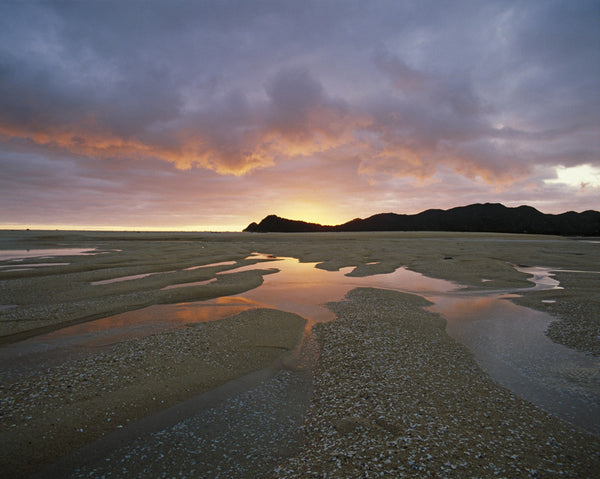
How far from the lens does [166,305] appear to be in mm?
12844

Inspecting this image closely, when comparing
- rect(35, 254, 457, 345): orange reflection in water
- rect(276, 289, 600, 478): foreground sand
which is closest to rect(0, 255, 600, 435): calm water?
rect(35, 254, 457, 345): orange reflection in water

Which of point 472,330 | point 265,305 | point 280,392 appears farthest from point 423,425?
point 265,305

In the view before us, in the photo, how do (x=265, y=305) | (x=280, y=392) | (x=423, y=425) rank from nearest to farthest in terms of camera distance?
(x=423, y=425)
(x=280, y=392)
(x=265, y=305)

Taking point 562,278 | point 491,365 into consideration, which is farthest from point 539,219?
point 491,365

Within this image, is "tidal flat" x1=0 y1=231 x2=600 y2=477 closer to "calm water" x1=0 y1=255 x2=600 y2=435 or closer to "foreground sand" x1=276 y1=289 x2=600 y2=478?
"foreground sand" x1=276 y1=289 x2=600 y2=478

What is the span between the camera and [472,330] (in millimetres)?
9820

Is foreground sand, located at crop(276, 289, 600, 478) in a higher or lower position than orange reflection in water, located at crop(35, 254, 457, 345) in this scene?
lower

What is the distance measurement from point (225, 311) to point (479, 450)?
380 inches

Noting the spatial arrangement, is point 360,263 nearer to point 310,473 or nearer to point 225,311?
point 225,311

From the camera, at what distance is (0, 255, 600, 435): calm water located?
20.1 feet

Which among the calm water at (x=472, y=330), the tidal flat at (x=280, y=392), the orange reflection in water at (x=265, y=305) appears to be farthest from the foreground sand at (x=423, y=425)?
the orange reflection in water at (x=265, y=305)

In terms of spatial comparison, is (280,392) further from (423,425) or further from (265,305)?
(265,305)

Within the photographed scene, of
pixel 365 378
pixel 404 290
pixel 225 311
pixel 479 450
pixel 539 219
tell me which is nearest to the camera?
pixel 479 450

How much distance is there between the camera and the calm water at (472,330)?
612cm
